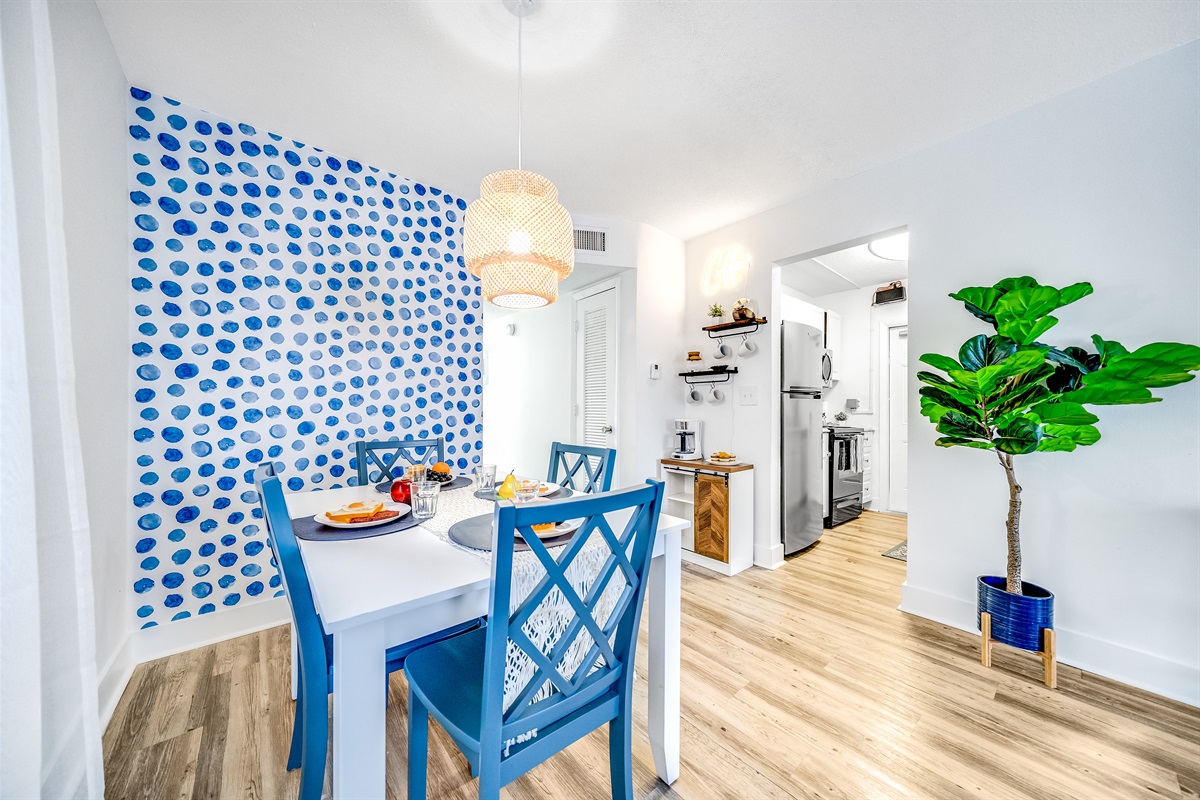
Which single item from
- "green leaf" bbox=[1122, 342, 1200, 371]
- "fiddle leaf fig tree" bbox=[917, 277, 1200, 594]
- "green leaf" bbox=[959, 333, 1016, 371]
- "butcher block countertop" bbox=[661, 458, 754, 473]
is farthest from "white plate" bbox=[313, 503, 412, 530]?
"green leaf" bbox=[1122, 342, 1200, 371]

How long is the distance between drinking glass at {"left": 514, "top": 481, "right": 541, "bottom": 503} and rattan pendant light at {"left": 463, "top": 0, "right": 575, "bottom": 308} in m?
0.72

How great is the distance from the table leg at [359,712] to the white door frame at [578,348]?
244 cm

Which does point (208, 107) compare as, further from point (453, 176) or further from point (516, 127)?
point (516, 127)

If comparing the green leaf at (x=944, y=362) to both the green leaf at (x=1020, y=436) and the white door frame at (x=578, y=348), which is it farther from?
the white door frame at (x=578, y=348)

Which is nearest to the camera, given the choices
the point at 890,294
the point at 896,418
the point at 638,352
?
the point at 638,352

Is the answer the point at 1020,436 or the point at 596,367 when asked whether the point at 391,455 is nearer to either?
the point at 596,367

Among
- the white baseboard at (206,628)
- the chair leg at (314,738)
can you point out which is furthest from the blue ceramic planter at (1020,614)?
the white baseboard at (206,628)

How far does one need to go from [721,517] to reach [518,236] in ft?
7.82

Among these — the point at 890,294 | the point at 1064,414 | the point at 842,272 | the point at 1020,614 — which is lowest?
the point at 1020,614

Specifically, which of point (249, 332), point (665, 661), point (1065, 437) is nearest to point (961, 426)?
point (1065, 437)

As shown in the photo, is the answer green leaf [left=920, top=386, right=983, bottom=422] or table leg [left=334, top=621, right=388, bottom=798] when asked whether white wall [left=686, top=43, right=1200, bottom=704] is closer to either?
green leaf [left=920, top=386, right=983, bottom=422]

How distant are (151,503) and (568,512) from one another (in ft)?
7.80

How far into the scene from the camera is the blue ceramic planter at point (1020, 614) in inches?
74.2

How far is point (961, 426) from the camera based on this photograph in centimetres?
198
